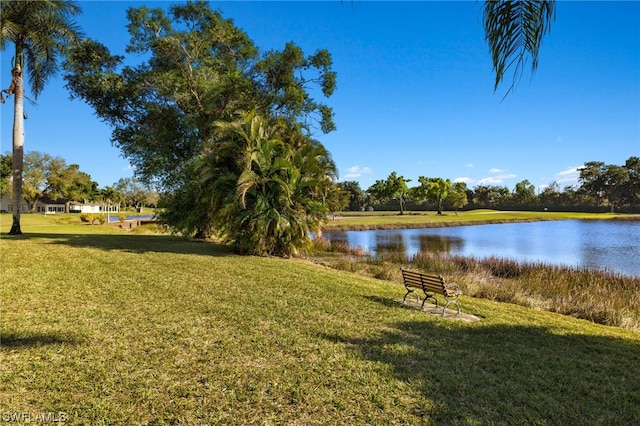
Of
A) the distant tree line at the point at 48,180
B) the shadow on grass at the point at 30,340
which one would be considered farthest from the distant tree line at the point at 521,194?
the shadow on grass at the point at 30,340

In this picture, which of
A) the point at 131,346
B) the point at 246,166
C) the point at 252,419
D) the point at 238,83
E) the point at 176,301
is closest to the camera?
the point at 252,419

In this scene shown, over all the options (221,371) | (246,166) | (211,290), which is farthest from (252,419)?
(246,166)

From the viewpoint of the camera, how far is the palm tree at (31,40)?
15.5 m

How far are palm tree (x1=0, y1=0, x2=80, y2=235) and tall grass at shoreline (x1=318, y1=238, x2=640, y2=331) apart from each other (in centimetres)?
1503

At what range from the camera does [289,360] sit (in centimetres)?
457

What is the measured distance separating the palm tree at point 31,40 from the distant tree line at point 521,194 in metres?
61.5

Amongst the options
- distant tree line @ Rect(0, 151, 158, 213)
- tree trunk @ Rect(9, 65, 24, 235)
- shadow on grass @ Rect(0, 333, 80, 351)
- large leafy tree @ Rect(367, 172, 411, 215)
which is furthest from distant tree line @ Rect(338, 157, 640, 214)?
shadow on grass @ Rect(0, 333, 80, 351)

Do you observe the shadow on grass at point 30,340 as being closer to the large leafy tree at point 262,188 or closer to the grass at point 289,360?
the grass at point 289,360

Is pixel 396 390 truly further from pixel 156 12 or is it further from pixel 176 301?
pixel 156 12

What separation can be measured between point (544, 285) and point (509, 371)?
919cm

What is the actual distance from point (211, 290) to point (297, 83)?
14.5 metres

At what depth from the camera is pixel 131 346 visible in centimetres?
480

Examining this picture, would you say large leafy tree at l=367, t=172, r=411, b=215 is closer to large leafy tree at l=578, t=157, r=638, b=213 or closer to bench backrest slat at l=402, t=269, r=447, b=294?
large leafy tree at l=578, t=157, r=638, b=213

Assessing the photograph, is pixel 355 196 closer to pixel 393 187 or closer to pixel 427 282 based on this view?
pixel 393 187
